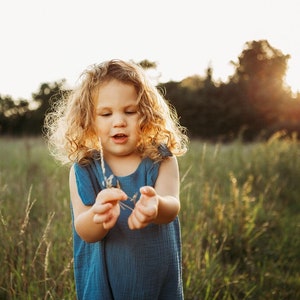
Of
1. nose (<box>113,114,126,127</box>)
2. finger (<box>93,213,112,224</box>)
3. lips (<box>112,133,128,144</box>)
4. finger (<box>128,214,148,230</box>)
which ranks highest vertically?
nose (<box>113,114,126,127</box>)

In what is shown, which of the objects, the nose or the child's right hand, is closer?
the child's right hand

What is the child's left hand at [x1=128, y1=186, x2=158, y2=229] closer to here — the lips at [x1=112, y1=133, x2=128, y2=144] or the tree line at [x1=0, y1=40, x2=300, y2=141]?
the lips at [x1=112, y1=133, x2=128, y2=144]

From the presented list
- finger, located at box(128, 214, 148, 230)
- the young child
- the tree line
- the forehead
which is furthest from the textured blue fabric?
the tree line

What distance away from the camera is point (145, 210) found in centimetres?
130

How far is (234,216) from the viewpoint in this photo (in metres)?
3.78

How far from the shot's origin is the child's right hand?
4.30 feet

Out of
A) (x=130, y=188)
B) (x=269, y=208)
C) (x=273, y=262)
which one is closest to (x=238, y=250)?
(x=273, y=262)

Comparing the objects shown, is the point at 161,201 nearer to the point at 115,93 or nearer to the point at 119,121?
the point at 119,121

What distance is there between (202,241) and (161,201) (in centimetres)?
190

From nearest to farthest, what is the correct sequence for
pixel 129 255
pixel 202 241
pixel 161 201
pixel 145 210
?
pixel 145 210
pixel 161 201
pixel 129 255
pixel 202 241

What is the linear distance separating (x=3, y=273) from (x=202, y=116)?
88.4 feet

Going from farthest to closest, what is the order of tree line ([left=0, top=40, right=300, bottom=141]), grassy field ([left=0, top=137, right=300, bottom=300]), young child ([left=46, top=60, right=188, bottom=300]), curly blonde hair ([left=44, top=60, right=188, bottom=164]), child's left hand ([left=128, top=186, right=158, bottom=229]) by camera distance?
tree line ([left=0, top=40, right=300, bottom=141]), grassy field ([left=0, top=137, right=300, bottom=300]), curly blonde hair ([left=44, top=60, right=188, bottom=164]), young child ([left=46, top=60, right=188, bottom=300]), child's left hand ([left=128, top=186, right=158, bottom=229])

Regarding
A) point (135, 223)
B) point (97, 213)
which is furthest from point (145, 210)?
point (97, 213)

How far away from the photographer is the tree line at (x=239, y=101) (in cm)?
2778
